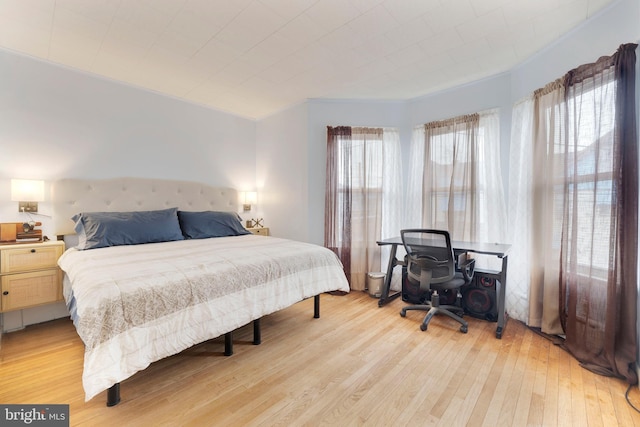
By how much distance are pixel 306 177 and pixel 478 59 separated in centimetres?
230

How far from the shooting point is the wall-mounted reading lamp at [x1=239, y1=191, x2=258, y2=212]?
13.9ft

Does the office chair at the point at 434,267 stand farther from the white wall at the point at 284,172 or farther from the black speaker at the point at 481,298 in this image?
the white wall at the point at 284,172

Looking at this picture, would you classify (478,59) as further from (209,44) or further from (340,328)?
(340,328)

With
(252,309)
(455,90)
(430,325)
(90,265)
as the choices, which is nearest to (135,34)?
(90,265)

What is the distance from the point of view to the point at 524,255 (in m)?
2.64

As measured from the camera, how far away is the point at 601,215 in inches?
74.5

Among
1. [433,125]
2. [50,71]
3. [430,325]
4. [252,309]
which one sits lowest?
[430,325]

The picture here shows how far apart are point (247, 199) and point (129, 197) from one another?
1.57m

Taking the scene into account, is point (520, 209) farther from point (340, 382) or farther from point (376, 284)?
point (340, 382)

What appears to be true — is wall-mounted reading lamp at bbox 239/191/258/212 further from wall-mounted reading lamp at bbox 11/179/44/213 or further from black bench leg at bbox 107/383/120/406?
black bench leg at bbox 107/383/120/406

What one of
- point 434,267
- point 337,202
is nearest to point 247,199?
point 337,202

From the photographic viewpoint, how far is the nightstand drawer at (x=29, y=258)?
2193mm

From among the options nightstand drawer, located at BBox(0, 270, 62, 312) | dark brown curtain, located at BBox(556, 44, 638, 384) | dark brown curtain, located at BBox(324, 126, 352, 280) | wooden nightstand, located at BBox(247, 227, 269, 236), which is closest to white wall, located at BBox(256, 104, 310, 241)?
wooden nightstand, located at BBox(247, 227, 269, 236)

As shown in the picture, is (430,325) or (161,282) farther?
(430,325)
